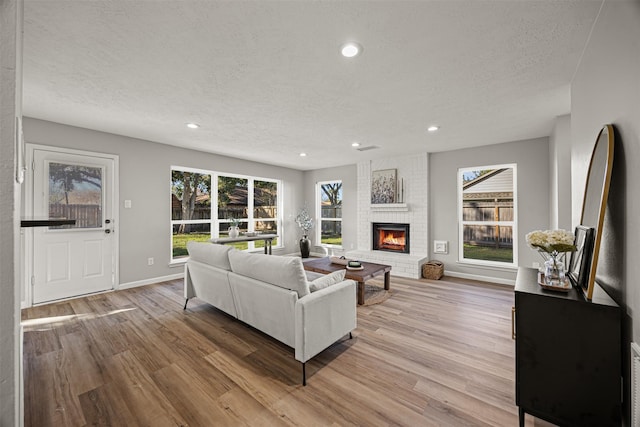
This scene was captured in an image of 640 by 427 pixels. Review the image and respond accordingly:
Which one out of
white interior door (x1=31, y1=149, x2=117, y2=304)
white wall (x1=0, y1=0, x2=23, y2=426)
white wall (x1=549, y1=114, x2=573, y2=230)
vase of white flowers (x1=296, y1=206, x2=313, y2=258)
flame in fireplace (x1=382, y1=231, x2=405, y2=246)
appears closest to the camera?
white wall (x1=0, y1=0, x2=23, y2=426)

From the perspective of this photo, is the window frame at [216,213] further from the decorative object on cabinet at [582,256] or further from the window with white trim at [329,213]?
the decorative object on cabinet at [582,256]

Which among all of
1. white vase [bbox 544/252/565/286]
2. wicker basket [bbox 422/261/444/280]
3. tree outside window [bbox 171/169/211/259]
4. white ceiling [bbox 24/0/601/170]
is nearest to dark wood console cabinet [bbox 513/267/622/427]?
white vase [bbox 544/252/565/286]

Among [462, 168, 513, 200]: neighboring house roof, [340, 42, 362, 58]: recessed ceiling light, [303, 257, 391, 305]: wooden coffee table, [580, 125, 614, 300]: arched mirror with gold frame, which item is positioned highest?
[340, 42, 362, 58]: recessed ceiling light

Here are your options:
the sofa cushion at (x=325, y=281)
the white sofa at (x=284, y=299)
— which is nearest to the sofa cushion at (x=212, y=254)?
the white sofa at (x=284, y=299)

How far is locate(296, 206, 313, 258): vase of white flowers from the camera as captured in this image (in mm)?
6820

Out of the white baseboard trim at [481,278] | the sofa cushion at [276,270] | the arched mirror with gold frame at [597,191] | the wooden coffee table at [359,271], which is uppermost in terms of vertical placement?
the arched mirror with gold frame at [597,191]

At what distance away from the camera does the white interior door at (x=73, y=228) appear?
3.46 m

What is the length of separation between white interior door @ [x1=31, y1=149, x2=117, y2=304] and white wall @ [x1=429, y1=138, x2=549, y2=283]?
5.61m

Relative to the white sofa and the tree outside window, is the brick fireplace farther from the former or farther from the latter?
the tree outside window

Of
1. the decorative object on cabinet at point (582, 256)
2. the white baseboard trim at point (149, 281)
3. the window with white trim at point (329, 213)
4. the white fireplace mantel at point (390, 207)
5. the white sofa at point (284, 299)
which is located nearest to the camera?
the decorative object on cabinet at point (582, 256)

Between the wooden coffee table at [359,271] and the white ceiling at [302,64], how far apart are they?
2047 millimetres

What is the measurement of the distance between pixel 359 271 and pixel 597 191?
2643 mm

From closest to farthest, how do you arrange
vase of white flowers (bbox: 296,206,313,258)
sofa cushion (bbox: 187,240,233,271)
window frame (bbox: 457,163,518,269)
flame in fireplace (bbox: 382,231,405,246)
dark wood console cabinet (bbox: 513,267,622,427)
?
dark wood console cabinet (bbox: 513,267,622,427)
sofa cushion (bbox: 187,240,233,271)
window frame (bbox: 457,163,518,269)
flame in fireplace (bbox: 382,231,405,246)
vase of white flowers (bbox: 296,206,313,258)

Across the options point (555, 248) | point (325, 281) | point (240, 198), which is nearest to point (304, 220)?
point (240, 198)
